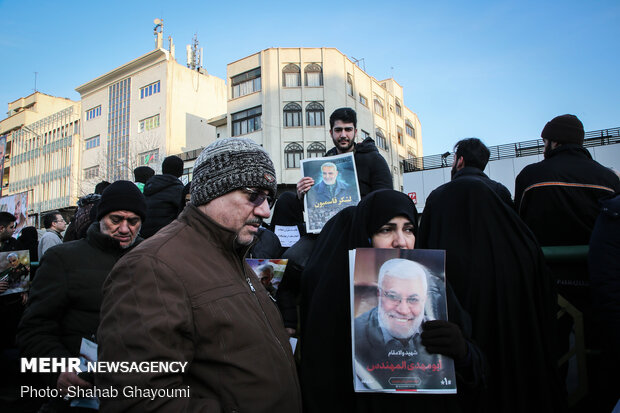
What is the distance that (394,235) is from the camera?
225 cm

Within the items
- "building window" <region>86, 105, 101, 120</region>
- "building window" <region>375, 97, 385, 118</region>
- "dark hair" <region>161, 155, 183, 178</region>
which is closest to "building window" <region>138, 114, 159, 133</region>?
"building window" <region>86, 105, 101, 120</region>

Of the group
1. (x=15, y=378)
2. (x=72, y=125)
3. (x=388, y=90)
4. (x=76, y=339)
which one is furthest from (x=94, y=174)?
(x=76, y=339)

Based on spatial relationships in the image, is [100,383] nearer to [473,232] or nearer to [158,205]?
[473,232]

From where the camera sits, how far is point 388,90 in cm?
4300

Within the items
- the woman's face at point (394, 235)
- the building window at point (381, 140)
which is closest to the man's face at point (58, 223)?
the woman's face at point (394, 235)

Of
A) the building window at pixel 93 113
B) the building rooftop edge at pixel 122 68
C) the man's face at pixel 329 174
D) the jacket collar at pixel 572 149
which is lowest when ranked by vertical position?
the man's face at pixel 329 174

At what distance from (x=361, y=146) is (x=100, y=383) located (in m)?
3.01

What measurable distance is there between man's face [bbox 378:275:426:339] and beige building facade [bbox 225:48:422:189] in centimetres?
2829

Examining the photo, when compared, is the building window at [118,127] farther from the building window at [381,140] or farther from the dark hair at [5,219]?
the dark hair at [5,219]

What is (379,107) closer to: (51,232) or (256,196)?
(51,232)

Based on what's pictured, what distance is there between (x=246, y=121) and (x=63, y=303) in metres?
32.0

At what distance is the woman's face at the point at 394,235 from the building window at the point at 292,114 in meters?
30.3

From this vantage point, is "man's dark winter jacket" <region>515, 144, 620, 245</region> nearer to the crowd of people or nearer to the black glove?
the crowd of people

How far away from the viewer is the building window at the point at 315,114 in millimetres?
31672
